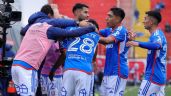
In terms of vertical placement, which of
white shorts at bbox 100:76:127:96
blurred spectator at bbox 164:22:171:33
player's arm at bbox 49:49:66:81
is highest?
player's arm at bbox 49:49:66:81

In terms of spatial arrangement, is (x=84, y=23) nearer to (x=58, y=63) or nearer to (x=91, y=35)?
(x=91, y=35)

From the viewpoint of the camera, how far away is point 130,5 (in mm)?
40938

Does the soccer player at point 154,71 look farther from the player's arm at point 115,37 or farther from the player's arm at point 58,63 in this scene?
the player's arm at point 58,63

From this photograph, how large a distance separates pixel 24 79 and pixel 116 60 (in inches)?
99.5

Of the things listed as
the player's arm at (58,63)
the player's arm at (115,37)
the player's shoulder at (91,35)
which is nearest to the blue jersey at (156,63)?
the player's arm at (115,37)

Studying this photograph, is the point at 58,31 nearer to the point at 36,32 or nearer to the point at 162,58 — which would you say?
the point at 36,32

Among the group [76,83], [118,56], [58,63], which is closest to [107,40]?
[118,56]

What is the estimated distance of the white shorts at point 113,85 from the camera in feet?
44.7

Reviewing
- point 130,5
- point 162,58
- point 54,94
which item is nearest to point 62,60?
point 54,94

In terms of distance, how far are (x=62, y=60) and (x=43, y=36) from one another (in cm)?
246

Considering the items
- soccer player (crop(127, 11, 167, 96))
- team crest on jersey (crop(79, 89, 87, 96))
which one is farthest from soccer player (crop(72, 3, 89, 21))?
team crest on jersey (crop(79, 89, 87, 96))

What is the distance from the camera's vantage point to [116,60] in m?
13.7

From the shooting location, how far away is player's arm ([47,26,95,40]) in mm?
11648

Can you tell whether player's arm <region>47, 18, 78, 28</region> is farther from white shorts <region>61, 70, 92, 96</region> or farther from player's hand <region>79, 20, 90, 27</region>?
white shorts <region>61, 70, 92, 96</region>
